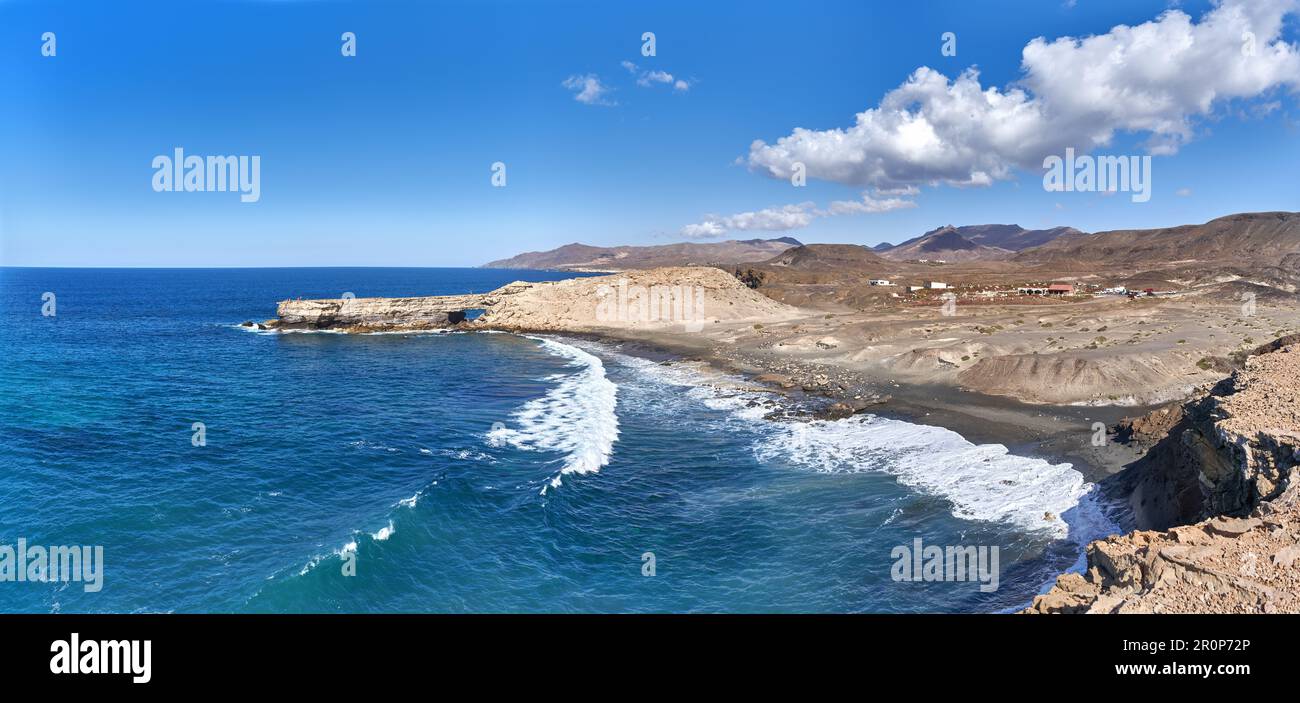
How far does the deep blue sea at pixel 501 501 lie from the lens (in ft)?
57.8

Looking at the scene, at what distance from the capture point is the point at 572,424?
1406 inches

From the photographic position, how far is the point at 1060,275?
139 metres

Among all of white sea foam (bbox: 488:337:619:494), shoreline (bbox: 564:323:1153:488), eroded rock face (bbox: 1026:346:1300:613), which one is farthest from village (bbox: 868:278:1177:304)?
eroded rock face (bbox: 1026:346:1300:613)

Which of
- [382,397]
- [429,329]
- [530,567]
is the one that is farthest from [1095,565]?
[429,329]

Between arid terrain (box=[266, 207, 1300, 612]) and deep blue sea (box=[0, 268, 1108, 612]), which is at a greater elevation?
arid terrain (box=[266, 207, 1300, 612])

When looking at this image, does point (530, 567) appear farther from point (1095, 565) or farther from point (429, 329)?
point (429, 329)

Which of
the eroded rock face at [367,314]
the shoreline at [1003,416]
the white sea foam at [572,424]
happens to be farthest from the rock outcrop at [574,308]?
the shoreline at [1003,416]

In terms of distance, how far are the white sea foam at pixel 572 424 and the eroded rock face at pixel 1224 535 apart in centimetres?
1875

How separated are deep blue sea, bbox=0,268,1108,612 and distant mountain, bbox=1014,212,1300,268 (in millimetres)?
153772

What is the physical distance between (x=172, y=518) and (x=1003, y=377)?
4107 centimetres

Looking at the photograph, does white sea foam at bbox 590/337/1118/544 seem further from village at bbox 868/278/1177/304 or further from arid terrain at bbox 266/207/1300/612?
village at bbox 868/278/1177/304

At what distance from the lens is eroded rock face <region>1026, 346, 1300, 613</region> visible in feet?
30.8

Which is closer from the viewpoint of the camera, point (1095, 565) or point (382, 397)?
point (1095, 565)
